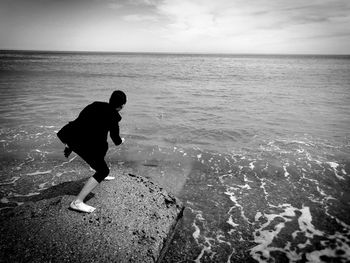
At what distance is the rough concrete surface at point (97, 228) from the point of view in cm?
313

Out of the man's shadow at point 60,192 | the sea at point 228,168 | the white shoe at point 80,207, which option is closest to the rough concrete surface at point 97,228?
the white shoe at point 80,207

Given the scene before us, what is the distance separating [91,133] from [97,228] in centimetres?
140

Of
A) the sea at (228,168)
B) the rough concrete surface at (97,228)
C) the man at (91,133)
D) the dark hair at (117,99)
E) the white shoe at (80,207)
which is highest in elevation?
the dark hair at (117,99)

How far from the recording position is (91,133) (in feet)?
12.2

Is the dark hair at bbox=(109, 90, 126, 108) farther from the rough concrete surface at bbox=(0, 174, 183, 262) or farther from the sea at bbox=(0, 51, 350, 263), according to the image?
the sea at bbox=(0, 51, 350, 263)

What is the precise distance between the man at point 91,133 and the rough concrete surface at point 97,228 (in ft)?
1.00

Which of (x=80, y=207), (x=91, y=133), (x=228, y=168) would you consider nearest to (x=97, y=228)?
(x=80, y=207)

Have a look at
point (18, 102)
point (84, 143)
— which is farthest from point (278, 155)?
point (18, 102)

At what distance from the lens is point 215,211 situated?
5.05 meters

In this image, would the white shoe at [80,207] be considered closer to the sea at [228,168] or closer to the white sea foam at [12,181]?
the sea at [228,168]

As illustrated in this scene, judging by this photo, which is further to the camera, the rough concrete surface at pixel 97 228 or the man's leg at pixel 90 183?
the man's leg at pixel 90 183

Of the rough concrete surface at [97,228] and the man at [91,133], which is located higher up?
the man at [91,133]

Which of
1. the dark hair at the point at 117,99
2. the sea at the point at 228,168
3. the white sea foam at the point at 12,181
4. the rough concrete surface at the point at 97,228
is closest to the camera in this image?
the rough concrete surface at the point at 97,228

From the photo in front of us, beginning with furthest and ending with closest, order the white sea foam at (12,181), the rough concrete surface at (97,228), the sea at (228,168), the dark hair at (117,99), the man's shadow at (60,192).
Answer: the white sea foam at (12,181) < the man's shadow at (60,192) < the sea at (228,168) < the dark hair at (117,99) < the rough concrete surface at (97,228)
